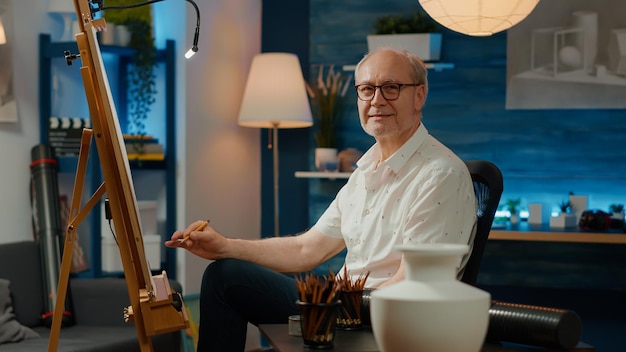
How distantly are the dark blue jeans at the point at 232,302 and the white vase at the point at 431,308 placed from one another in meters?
0.96

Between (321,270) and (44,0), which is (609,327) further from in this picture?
(44,0)

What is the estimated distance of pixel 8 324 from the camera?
11.2 ft

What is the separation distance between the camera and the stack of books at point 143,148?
14.6ft

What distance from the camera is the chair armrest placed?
379cm

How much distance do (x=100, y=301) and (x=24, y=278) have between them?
1.05 feet

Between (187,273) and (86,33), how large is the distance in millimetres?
2747

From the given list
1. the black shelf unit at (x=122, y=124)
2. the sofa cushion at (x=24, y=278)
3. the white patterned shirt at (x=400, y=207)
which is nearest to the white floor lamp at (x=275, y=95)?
the black shelf unit at (x=122, y=124)

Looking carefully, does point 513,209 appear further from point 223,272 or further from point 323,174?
point 223,272

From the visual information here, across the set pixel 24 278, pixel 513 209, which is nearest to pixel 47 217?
pixel 24 278

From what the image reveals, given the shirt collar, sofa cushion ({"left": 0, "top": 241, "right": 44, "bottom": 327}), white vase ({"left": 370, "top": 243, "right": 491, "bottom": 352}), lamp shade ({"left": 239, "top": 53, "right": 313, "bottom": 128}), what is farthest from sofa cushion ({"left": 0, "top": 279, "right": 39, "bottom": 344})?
white vase ({"left": 370, "top": 243, "right": 491, "bottom": 352})

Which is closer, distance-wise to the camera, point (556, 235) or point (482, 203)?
point (482, 203)

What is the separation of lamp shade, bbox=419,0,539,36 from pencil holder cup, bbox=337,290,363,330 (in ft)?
4.33

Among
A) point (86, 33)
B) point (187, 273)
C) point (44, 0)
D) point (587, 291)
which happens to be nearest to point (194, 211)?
point (187, 273)

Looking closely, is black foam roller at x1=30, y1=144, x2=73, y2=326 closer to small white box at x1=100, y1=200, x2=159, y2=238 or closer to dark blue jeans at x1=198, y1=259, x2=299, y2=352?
small white box at x1=100, y1=200, x2=159, y2=238
